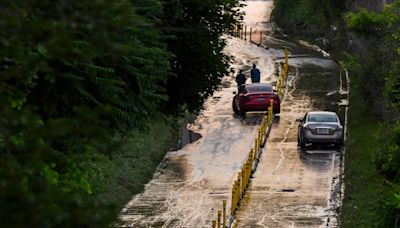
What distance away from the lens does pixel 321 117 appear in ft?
117

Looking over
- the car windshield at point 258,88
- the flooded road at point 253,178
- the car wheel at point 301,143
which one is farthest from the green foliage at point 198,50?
the car windshield at point 258,88

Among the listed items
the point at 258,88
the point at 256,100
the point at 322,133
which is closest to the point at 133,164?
the point at 322,133

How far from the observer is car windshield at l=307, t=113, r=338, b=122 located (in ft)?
115

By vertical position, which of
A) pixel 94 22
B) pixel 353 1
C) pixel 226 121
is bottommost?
pixel 226 121

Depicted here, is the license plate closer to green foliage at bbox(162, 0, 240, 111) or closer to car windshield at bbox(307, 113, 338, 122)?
car windshield at bbox(307, 113, 338, 122)

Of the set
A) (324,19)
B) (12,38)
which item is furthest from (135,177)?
(324,19)

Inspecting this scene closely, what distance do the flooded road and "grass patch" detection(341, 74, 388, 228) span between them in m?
0.49

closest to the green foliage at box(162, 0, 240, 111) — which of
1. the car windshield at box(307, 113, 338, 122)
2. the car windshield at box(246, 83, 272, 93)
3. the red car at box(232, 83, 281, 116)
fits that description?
the car windshield at box(307, 113, 338, 122)

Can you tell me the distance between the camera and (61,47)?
259 inches

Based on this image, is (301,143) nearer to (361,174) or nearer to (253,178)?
(253,178)

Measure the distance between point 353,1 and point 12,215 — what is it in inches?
1892

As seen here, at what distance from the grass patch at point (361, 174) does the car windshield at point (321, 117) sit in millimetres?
888

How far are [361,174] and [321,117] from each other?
6566mm

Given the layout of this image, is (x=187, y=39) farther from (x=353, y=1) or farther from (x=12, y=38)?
(x=353, y=1)
